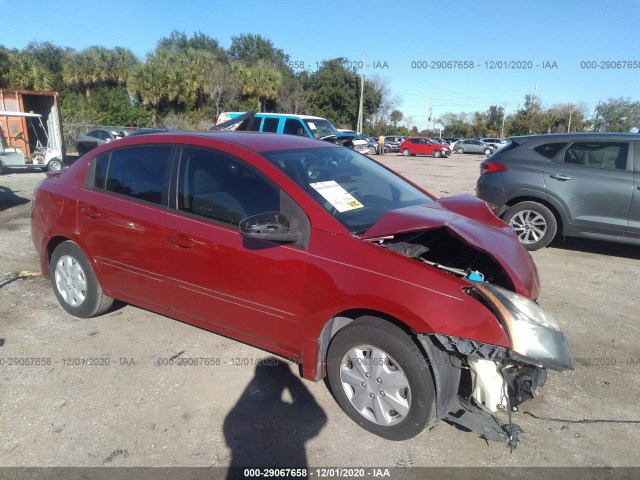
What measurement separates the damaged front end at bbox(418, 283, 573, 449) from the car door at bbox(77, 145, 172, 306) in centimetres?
216

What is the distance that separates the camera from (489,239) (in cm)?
305

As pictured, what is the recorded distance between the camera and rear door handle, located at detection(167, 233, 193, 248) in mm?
3448

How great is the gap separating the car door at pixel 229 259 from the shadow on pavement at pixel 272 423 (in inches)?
13.5

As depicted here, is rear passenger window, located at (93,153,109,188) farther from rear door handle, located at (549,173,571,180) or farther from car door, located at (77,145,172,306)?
rear door handle, located at (549,173,571,180)

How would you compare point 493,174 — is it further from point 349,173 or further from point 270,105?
point 270,105

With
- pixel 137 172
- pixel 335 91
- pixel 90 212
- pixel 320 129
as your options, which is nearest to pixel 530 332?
pixel 137 172

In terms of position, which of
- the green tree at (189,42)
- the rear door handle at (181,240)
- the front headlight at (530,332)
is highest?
the green tree at (189,42)

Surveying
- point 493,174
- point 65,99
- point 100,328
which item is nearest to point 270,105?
point 65,99

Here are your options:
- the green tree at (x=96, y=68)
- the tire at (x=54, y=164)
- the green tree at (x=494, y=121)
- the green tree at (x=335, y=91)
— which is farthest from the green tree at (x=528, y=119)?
the tire at (x=54, y=164)

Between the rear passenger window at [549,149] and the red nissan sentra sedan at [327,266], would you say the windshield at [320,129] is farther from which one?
the red nissan sentra sedan at [327,266]

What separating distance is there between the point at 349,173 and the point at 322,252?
1.02 m

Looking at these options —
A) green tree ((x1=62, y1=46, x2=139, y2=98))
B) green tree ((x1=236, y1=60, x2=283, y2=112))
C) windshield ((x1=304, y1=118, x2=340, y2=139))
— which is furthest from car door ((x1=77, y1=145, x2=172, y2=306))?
green tree ((x1=62, y1=46, x2=139, y2=98))

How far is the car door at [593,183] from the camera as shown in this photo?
6238 mm

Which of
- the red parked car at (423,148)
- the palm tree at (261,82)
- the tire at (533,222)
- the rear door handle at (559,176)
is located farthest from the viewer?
the palm tree at (261,82)
